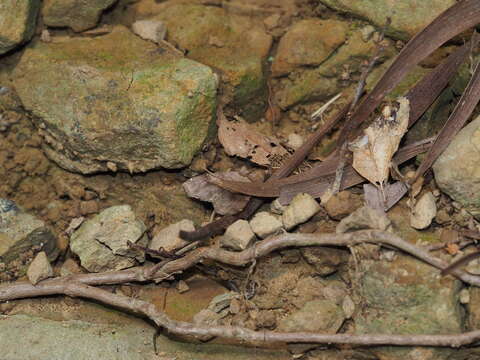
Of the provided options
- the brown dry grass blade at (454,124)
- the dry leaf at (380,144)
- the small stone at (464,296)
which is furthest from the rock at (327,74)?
the small stone at (464,296)

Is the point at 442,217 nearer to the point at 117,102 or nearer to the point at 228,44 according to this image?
the point at 228,44

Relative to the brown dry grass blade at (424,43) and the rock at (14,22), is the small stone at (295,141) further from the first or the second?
the rock at (14,22)

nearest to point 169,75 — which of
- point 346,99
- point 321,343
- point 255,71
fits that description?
point 255,71

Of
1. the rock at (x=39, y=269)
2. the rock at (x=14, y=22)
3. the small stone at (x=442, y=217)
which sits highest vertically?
the rock at (x=14, y=22)

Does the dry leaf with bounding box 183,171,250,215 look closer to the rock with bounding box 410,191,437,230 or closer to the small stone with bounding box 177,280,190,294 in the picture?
the small stone with bounding box 177,280,190,294

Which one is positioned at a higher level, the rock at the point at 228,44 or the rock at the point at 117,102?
the rock at the point at 228,44

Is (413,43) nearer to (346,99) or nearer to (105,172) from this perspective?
(346,99)

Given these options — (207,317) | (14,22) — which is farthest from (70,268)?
(14,22)

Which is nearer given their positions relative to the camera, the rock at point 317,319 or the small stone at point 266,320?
the rock at point 317,319
